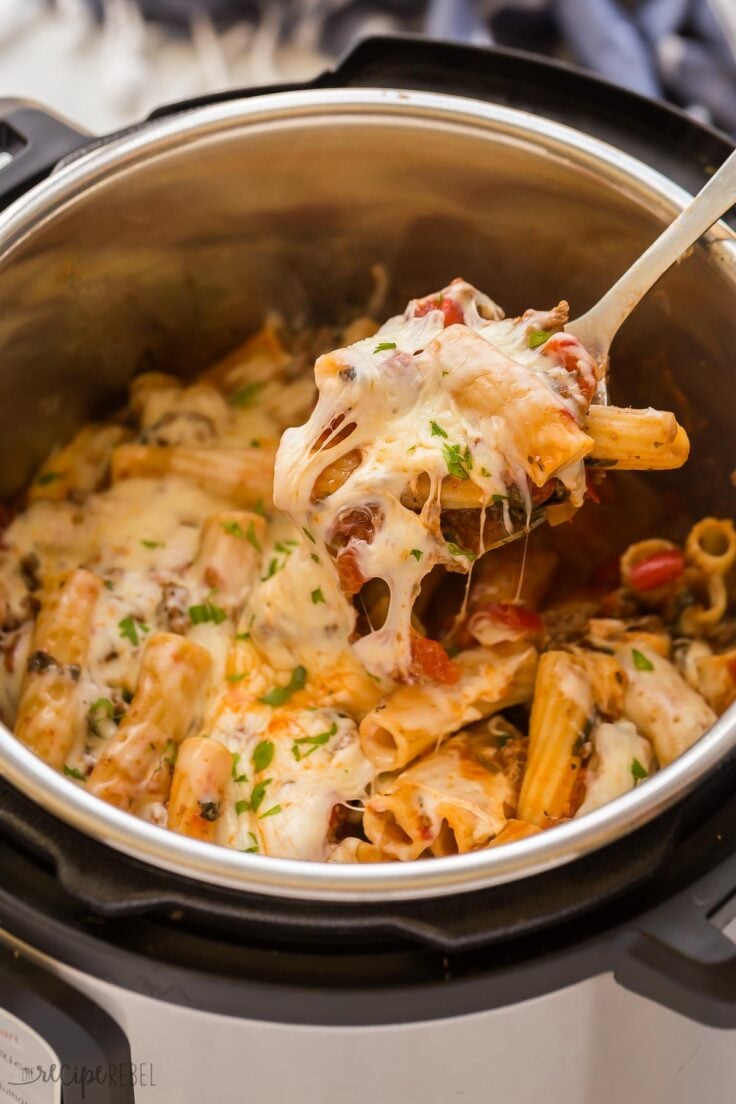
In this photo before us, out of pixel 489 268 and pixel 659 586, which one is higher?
pixel 489 268

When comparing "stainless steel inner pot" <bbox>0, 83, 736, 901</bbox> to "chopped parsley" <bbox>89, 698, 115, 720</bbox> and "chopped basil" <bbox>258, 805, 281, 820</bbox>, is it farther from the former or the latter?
"chopped basil" <bbox>258, 805, 281, 820</bbox>

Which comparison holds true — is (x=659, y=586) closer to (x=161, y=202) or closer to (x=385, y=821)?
(x=385, y=821)

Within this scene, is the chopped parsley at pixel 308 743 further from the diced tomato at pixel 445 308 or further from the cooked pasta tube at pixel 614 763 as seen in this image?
the diced tomato at pixel 445 308

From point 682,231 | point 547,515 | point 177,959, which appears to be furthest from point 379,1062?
point 682,231

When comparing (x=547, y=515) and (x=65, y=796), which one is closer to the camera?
(x=65, y=796)

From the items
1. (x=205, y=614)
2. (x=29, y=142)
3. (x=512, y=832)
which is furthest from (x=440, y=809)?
(x=29, y=142)

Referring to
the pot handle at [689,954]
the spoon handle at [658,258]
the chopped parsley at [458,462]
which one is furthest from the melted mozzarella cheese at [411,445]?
the pot handle at [689,954]

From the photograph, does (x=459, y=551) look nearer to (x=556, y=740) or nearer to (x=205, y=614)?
(x=556, y=740)
